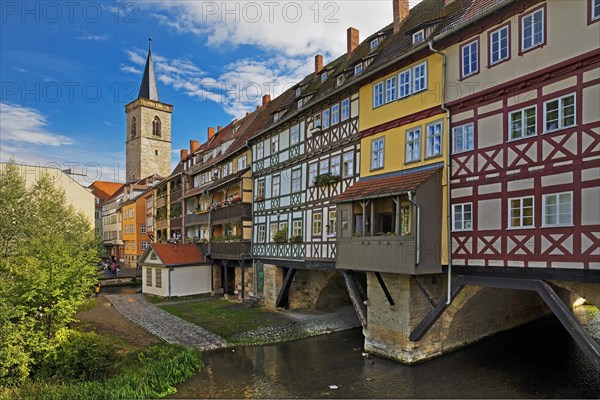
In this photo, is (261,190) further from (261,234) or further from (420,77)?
(420,77)

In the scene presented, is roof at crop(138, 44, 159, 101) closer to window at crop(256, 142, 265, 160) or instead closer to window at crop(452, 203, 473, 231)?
window at crop(256, 142, 265, 160)

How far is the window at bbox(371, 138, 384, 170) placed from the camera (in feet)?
50.9

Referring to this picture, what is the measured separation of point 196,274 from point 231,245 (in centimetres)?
482

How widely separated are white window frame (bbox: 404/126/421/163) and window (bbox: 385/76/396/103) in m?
1.55

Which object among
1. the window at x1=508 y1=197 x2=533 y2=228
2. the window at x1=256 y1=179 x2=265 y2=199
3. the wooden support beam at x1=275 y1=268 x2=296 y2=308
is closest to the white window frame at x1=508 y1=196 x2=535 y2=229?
the window at x1=508 y1=197 x2=533 y2=228

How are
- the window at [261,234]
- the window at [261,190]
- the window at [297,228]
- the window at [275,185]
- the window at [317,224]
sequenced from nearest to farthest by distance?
the window at [317,224] < the window at [297,228] < the window at [275,185] < the window at [261,234] < the window at [261,190]

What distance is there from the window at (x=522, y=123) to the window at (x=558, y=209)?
1.73 meters

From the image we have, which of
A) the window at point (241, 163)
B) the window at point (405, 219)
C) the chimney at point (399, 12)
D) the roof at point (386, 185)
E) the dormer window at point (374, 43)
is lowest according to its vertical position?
the window at point (405, 219)

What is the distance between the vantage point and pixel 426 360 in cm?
1442

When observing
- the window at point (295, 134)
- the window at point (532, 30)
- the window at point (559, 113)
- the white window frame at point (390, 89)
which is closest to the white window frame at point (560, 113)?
the window at point (559, 113)

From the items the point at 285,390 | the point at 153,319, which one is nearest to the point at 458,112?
the point at 285,390

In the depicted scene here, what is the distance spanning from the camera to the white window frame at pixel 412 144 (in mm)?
13984

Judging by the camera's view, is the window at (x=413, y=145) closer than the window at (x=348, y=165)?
Yes

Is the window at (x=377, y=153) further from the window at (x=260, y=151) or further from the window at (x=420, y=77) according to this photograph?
the window at (x=260, y=151)
